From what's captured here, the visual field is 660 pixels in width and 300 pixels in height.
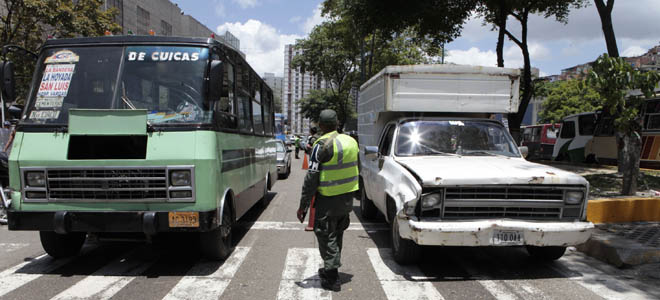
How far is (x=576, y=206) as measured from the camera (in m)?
4.79

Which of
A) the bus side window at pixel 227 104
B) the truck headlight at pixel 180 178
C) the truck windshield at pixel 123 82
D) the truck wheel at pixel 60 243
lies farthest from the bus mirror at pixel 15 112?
the bus side window at pixel 227 104

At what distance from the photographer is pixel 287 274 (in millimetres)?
4953

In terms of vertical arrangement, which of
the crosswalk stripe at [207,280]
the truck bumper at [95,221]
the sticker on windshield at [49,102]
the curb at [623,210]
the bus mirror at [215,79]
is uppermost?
the bus mirror at [215,79]

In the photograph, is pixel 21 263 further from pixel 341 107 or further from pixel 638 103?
pixel 341 107

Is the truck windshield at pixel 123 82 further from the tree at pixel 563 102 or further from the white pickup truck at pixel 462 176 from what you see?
the tree at pixel 563 102

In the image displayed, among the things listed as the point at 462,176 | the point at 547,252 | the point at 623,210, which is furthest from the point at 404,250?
the point at 623,210

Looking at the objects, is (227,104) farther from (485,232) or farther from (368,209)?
(368,209)

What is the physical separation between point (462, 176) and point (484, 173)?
306 millimetres

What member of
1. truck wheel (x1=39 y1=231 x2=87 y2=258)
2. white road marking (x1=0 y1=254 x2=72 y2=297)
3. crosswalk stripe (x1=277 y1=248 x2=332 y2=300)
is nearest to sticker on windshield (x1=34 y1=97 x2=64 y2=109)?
truck wheel (x1=39 y1=231 x2=87 y2=258)

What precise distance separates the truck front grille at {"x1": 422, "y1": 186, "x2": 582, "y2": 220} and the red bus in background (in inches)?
1025

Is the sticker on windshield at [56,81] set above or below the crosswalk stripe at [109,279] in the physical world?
above

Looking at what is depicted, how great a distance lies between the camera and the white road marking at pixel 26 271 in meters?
4.46

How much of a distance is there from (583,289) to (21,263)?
6496 mm

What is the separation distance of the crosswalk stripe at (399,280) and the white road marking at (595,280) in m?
1.71
